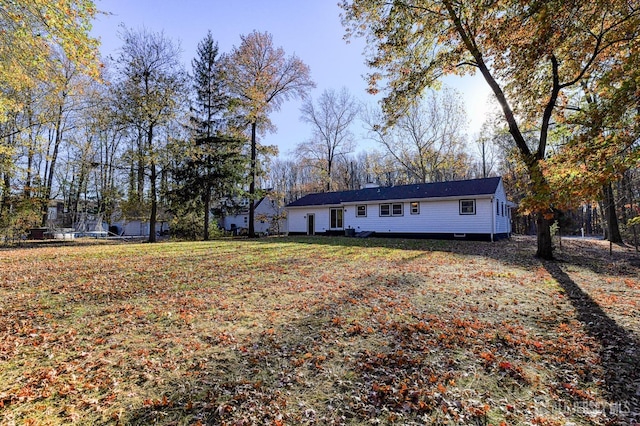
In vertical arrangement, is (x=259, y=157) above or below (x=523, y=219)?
above

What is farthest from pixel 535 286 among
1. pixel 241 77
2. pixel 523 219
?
pixel 523 219

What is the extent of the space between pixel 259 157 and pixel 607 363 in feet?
71.6

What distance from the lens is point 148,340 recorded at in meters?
3.97

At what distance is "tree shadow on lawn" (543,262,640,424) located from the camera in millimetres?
2680

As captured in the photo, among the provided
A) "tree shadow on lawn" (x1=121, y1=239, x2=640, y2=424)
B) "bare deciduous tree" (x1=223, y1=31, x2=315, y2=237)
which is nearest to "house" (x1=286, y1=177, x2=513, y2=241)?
"bare deciduous tree" (x1=223, y1=31, x2=315, y2=237)

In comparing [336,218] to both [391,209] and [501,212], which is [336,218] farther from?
[501,212]

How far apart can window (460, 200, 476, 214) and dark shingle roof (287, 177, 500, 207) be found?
54 centimetres

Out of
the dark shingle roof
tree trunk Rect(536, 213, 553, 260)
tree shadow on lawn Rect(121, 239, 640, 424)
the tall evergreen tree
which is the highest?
the tall evergreen tree

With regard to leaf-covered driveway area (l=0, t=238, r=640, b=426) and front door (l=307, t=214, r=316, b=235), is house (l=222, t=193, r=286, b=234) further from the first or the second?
leaf-covered driveway area (l=0, t=238, r=640, b=426)

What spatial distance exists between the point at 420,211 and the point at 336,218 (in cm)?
674

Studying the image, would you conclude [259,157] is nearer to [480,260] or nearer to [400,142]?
[400,142]

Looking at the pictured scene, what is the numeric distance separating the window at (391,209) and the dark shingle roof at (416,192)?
50cm

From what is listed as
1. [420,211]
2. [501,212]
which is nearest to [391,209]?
[420,211]

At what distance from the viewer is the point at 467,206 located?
61.3 ft
